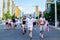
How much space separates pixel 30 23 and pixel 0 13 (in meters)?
154

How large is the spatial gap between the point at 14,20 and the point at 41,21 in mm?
13563

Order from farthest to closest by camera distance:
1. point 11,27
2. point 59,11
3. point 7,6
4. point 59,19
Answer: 1. point 7,6
2. point 59,19
3. point 59,11
4. point 11,27

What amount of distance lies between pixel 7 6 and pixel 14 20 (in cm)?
16949

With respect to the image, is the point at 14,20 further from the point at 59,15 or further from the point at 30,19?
the point at 59,15

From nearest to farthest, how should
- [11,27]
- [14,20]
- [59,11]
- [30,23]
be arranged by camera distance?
1. [30,23]
2. [14,20]
3. [11,27]
4. [59,11]

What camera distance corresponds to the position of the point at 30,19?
1770cm

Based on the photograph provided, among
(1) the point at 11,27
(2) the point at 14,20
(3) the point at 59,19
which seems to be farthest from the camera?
(3) the point at 59,19

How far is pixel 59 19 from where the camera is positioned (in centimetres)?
5712

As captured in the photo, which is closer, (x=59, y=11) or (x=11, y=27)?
(x=11, y=27)

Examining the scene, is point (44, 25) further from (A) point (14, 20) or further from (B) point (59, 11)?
(B) point (59, 11)

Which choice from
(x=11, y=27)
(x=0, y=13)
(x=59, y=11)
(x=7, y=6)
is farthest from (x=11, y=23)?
(x=7, y=6)

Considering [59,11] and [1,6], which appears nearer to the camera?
[59,11]

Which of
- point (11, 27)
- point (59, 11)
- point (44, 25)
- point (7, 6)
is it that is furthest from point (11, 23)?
point (7, 6)

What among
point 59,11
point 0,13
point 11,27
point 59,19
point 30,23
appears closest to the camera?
point 30,23
